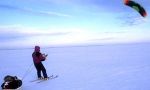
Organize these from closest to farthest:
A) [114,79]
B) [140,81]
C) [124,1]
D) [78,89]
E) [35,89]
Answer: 1. [124,1]
2. [78,89]
3. [35,89]
4. [140,81]
5. [114,79]

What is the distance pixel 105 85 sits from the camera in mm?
8680

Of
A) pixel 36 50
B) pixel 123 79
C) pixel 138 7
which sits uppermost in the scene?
pixel 138 7

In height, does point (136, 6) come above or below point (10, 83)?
above

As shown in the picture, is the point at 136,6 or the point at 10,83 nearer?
the point at 136,6

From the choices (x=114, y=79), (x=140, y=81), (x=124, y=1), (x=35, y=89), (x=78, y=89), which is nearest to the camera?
(x=124, y=1)

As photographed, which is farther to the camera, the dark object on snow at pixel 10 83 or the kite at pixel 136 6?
the dark object on snow at pixel 10 83

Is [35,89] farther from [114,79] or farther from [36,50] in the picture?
[114,79]

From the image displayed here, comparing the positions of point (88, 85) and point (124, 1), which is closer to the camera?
point (124, 1)

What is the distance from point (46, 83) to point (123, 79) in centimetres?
292

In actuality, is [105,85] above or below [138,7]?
below

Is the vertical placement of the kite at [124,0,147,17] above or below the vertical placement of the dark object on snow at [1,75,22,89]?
above

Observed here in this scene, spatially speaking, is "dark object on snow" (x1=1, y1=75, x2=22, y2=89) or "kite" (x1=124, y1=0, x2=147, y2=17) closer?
"kite" (x1=124, y1=0, x2=147, y2=17)

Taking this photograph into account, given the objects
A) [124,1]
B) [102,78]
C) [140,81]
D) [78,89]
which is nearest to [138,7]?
[124,1]

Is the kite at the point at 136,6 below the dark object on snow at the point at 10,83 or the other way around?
the other way around
